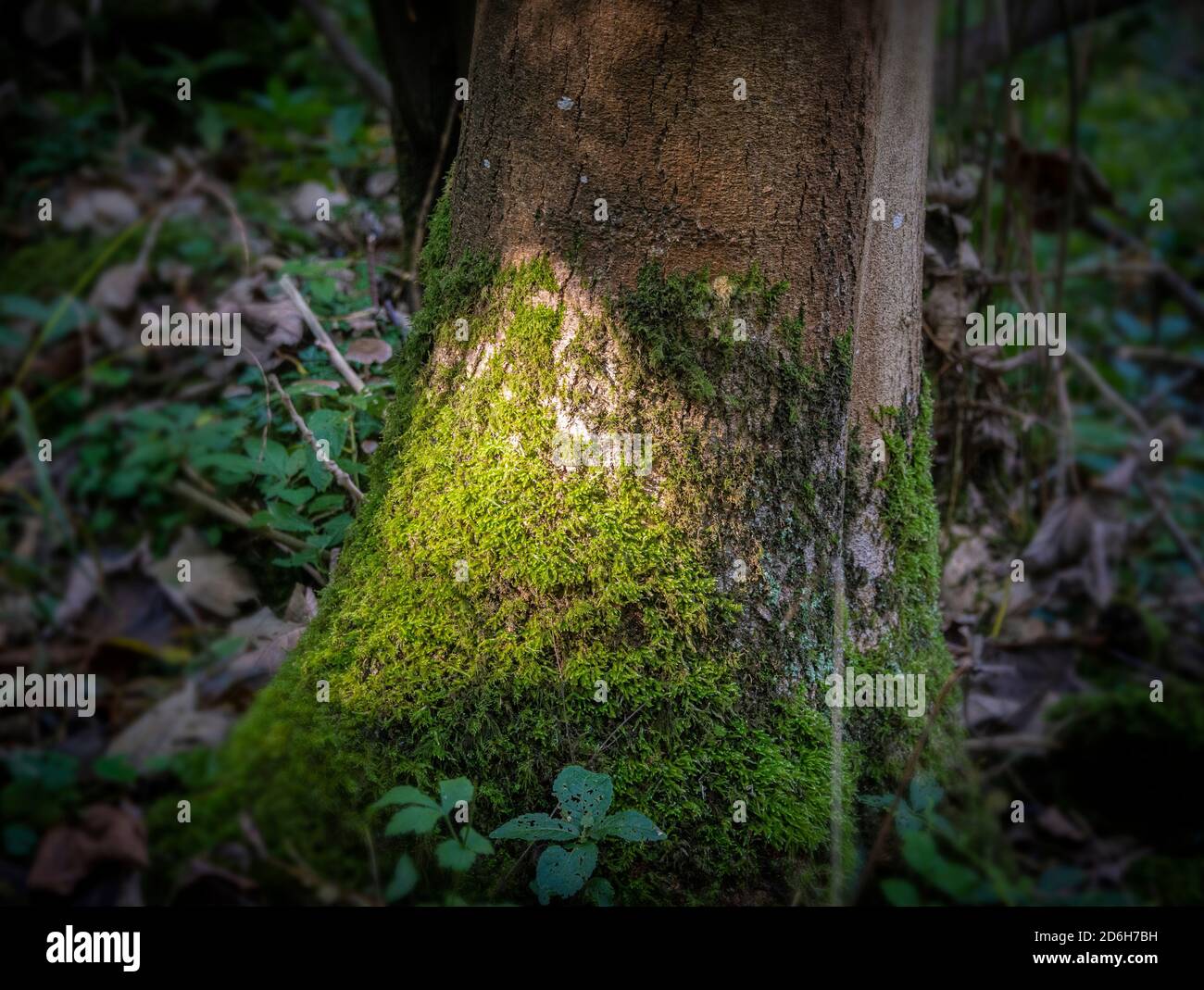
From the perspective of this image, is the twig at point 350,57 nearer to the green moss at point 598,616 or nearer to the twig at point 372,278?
the twig at point 372,278

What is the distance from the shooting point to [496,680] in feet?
4.90

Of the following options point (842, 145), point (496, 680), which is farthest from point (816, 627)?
point (842, 145)

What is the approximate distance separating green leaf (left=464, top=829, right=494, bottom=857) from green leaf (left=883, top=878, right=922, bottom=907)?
648mm

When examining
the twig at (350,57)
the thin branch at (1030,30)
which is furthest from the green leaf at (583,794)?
the twig at (350,57)

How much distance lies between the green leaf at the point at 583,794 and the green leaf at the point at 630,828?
0.02 meters

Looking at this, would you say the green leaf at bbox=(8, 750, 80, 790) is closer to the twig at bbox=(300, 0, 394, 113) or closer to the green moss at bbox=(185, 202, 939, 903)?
the green moss at bbox=(185, 202, 939, 903)

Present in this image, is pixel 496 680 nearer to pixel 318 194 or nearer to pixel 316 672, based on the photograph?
pixel 316 672

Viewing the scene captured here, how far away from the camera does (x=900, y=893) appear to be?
1396 millimetres

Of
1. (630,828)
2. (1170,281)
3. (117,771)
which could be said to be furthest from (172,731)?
(1170,281)

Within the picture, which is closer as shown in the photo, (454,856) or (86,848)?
(454,856)

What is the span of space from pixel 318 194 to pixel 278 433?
1.65 metres

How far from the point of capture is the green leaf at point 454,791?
4.55 ft

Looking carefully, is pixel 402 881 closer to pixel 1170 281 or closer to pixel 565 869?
pixel 565 869

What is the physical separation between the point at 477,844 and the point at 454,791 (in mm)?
95
